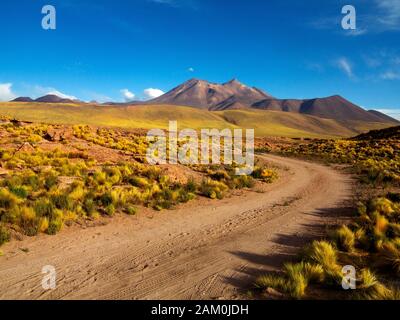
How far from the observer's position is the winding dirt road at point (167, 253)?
5684 mm

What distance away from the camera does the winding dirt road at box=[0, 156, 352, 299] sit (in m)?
5.68

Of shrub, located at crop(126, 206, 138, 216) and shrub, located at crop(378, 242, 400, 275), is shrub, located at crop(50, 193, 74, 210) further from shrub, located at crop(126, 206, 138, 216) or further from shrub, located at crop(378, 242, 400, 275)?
shrub, located at crop(378, 242, 400, 275)

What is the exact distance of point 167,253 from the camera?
7512 mm

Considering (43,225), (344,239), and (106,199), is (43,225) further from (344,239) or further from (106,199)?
(344,239)

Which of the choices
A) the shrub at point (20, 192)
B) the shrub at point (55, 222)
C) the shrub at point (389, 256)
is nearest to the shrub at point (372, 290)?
the shrub at point (389, 256)

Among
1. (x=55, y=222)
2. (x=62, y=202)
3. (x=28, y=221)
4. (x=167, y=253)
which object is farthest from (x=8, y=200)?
(x=167, y=253)

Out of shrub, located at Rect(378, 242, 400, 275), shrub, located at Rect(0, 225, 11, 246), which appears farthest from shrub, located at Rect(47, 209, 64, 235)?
shrub, located at Rect(378, 242, 400, 275)

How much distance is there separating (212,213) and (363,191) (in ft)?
30.3

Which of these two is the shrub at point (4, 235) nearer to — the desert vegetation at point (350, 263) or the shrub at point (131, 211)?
the shrub at point (131, 211)

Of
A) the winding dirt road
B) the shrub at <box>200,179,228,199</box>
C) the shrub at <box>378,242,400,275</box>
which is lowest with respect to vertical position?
the winding dirt road

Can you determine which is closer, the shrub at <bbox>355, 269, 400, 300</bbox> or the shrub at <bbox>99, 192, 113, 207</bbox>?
the shrub at <bbox>355, 269, 400, 300</bbox>

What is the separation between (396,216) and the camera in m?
10.0
